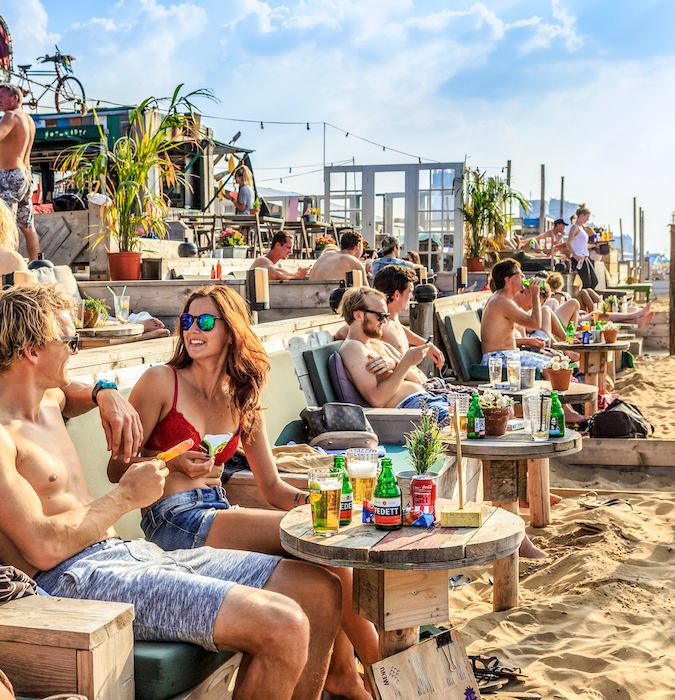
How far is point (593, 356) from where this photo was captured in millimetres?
9078

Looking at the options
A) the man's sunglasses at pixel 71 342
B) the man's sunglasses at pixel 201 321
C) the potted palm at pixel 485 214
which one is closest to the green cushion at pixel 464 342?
the man's sunglasses at pixel 201 321

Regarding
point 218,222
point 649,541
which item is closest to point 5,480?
point 649,541

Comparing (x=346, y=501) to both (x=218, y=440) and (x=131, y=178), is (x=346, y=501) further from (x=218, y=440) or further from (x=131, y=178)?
(x=131, y=178)

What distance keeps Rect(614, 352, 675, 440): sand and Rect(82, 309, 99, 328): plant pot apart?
4.99m

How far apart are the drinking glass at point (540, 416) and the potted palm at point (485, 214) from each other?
1271 centimetres

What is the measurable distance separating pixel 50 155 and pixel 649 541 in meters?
14.2

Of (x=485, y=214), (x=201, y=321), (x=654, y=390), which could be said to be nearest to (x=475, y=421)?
(x=201, y=321)

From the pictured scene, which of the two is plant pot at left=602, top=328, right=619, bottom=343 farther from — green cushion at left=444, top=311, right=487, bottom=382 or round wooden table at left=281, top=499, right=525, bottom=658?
round wooden table at left=281, top=499, right=525, bottom=658

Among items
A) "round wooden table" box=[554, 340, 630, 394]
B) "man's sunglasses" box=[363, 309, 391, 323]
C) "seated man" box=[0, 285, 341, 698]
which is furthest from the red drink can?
"round wooden table" box=[554, 340, 630, 394]

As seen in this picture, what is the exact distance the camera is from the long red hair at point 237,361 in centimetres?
313

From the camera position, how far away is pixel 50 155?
53.2 feet

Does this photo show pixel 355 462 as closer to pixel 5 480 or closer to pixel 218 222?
pixel 5 480

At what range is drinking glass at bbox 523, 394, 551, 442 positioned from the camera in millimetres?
4297

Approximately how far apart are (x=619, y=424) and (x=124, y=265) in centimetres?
449
